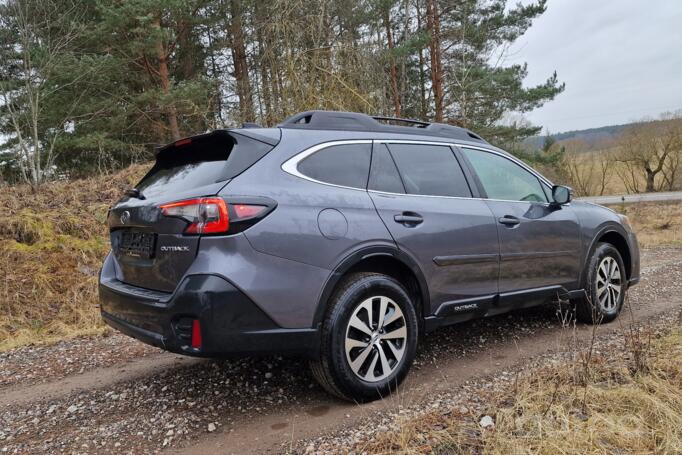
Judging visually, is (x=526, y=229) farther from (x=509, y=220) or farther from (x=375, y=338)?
(x=375, y=338)

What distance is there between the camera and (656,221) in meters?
17.4

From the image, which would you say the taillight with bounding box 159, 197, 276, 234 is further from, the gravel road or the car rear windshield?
the gravel road

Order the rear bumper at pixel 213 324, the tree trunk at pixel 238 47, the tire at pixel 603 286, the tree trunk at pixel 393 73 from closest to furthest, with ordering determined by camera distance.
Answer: the rear bumper at pixel 213 324 → the tire at pixel 603 286 → the tree trunk at pixel 238 47 → the tree trunk at pixel 393 73

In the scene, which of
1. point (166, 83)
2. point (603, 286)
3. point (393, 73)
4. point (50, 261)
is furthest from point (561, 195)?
point (393, 73)

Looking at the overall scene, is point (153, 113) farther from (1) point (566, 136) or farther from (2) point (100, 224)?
(1) point (566, 136)

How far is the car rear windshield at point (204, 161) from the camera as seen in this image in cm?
276

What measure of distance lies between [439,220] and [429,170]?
0.44m

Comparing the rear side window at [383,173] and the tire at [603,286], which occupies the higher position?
the rear side window at [383,173]

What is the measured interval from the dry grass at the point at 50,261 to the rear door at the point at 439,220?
3832 millimetres

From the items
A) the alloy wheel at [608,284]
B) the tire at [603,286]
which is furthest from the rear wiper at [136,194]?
the alloy wheel at [608,284]

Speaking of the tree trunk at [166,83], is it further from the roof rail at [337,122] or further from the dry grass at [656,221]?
the dry grass at [656,221]

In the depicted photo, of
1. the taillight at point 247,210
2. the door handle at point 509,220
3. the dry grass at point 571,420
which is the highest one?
the taillight at point 247,210

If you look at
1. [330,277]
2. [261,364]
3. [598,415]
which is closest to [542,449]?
[598,415]

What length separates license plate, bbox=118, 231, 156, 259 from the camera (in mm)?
2797
